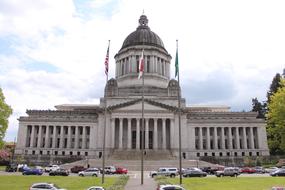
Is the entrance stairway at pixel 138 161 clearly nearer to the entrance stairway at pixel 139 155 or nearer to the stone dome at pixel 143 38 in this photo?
the entrance stairway at pixel 139 155

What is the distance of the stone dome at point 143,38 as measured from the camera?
361ft

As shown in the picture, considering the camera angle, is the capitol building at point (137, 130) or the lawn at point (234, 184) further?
the capitol building at point (137, 130)

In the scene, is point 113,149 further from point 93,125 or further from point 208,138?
point 208,138

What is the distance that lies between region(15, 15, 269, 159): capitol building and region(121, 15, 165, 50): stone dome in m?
18.8

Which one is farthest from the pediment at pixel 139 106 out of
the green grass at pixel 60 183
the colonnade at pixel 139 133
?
the green grass at pixel 60 183

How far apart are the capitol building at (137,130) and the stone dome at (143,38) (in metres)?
18.8

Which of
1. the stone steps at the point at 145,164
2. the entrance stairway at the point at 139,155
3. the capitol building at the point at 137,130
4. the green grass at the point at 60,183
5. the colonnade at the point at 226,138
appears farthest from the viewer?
the colonnade at the point at 226,138

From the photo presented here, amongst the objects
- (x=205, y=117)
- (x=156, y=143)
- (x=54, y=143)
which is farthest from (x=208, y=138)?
(x=54, y=143)

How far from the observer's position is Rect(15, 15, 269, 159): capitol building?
88.7m

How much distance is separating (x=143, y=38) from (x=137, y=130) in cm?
3810

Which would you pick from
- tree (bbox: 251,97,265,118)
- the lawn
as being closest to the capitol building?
tree (bbox: 251,97,265,118)

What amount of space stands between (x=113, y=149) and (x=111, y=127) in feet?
20.7

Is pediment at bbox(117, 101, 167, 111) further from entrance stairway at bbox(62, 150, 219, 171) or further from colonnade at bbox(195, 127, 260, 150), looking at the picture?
colonnade at bbox(195, 127, 260, 150)

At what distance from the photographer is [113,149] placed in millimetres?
87500
